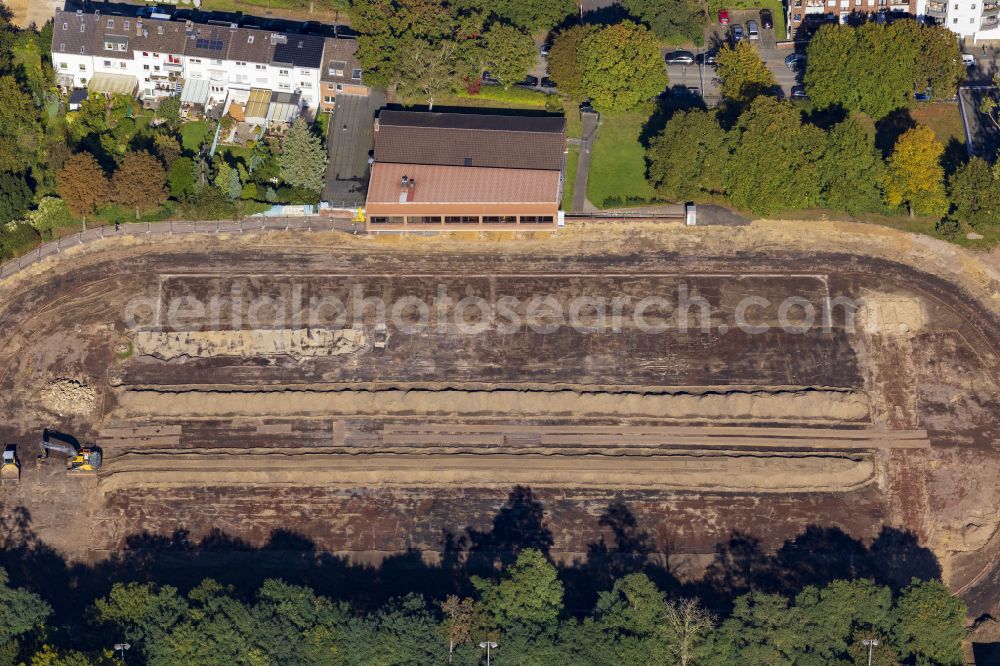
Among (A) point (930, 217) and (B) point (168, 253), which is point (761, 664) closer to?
(A) point (930, 217)

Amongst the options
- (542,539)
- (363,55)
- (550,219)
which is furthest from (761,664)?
(363,55)

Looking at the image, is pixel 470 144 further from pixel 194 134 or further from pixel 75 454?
pixel 75 454

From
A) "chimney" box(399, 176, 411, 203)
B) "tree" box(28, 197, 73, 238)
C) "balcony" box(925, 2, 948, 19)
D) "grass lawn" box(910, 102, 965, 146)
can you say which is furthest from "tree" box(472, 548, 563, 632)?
"balcony" box(925, 2, 948, 19)

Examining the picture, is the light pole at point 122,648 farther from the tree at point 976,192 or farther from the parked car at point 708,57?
the tree at point 976,192

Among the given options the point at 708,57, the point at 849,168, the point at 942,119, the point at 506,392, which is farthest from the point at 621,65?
the point at 506,392

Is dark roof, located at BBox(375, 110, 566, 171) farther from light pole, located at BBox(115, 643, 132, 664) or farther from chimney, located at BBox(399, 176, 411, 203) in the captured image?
light pole, located at BBox(115, 643, 132, 664)

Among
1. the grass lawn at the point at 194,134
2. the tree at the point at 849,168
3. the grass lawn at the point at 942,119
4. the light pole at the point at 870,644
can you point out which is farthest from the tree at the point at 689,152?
the light pole at the point at 870,644
